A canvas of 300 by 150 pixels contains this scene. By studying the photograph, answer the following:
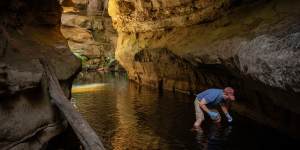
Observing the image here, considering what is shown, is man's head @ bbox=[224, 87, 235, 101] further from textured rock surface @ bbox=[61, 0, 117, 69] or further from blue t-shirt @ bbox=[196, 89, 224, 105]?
textured rock surface @ bbox=[61, 0, 117, 69]

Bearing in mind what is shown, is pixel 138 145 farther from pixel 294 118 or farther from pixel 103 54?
pixel 103 54

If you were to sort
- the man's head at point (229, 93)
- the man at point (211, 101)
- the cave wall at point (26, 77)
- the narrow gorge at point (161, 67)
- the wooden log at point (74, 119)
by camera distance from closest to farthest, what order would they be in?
the cave wall at point (26, 77), the wooden log at point (74, 119), the narrow gorge at point (161, 67), the man's head at point (229, 93), the man at point (211, 101)

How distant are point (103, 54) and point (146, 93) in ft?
76.5

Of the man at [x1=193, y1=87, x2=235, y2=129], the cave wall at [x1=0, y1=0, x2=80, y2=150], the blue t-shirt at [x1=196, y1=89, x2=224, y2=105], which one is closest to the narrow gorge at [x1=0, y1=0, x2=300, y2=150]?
the cave wall at [x1=0, y1=0, x2=80, y2=150]

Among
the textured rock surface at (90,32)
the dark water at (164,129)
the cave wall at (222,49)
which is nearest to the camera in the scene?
the cave wall at (222,49)

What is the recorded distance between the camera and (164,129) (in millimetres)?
11555

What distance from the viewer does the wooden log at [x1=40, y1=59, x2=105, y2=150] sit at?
740 centimetres

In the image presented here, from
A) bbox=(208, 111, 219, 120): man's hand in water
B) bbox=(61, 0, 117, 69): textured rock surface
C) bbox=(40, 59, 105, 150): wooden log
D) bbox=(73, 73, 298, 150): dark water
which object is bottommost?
bbox=(73, 73, 298, 150): dark water

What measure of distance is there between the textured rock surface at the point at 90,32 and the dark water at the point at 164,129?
25.3 meters

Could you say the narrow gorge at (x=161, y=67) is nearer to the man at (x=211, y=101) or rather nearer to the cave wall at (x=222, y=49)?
the cave wall at (x=222, y=49)

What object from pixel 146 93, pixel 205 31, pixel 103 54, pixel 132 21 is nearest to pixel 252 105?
pixel 205 31

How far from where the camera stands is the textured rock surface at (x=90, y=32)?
42.6 meters

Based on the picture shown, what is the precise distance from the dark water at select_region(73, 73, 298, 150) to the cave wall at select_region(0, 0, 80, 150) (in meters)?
2.24

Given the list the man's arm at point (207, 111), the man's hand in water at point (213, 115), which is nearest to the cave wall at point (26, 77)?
the man's arm at point (207, 111)
